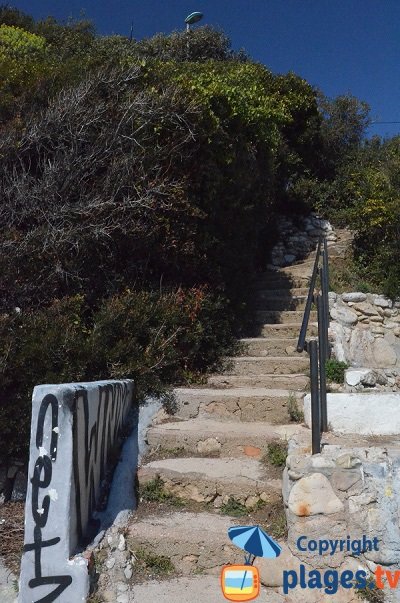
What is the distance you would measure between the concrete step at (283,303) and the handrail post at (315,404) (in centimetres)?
356

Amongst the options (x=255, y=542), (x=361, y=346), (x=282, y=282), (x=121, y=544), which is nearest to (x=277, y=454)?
(x=255, y=542)

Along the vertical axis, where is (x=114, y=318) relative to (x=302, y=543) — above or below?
above

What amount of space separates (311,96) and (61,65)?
5.91 meters

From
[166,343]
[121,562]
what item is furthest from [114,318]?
[121,562]

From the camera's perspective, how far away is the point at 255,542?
2717mm

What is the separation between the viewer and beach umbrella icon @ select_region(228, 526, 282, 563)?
270cm

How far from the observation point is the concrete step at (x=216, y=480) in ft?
10.9

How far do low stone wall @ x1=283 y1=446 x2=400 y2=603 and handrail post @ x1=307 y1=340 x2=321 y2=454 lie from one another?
3.9 inches

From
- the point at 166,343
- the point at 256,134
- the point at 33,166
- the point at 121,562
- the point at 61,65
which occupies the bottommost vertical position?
the point at 121,562

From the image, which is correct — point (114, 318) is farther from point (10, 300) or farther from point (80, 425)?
point (80, 425)

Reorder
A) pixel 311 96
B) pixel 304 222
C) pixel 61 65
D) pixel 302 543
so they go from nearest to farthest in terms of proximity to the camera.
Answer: pixel 302 543 < pixel 61 65 < pixel 304 222 < pixel 311 96

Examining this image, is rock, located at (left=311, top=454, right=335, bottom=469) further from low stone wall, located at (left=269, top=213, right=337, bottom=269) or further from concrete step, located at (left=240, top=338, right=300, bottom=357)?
low stone wall, located at (left=269, top=213, right=337, bottom=269)

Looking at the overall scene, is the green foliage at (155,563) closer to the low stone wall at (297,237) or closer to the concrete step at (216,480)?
the concrete step at (216,480)

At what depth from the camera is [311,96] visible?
10.4 meters
